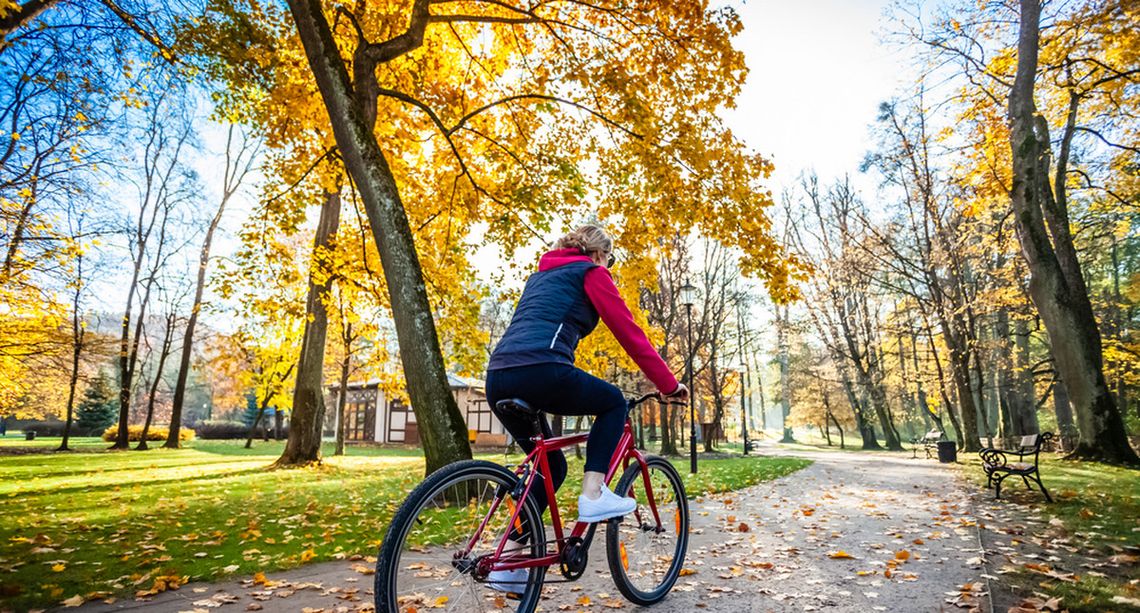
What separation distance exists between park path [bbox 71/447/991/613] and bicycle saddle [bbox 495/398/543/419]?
1.29m

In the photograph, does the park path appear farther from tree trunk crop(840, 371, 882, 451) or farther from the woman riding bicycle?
tree trunk crop(840, 371, 882, 451)

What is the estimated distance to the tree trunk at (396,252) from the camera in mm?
5973

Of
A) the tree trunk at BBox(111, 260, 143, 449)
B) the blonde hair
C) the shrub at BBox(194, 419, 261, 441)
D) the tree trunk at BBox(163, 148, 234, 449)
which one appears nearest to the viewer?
the blonde hair

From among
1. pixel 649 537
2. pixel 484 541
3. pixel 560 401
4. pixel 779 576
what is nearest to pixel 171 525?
pixel 484 541

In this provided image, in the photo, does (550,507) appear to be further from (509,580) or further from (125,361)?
(125,361)

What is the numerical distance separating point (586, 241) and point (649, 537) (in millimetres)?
1871

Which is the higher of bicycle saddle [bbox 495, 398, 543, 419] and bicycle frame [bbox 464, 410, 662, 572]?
bicycle saddle [bbox 495, 398, 543, 419]

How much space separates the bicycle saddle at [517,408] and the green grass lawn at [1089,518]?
10.1 feet

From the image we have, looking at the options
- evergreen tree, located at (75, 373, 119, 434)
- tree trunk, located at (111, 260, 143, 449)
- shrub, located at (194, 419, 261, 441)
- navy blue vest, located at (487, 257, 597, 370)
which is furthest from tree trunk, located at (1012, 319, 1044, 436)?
evergreen tree, located at (75, 373, 119, 434)

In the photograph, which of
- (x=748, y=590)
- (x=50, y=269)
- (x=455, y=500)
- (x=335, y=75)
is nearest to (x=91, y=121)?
(x=50, y=269)

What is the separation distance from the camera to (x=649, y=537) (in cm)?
341

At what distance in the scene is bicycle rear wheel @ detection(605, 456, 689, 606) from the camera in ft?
10.1

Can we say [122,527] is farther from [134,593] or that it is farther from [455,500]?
[455,500]

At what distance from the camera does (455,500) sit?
241 centimetres
